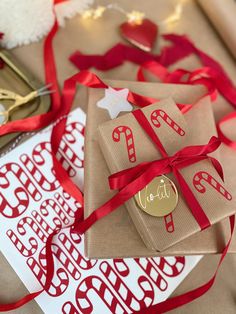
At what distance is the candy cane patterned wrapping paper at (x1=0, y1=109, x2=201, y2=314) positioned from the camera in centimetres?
62

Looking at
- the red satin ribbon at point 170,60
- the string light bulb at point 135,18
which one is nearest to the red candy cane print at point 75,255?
the red satin ribbon at point 170,60

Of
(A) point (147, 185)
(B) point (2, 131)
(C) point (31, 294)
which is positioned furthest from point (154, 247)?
(B) point (2, 131)

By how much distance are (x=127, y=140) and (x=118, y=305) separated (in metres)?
0.26

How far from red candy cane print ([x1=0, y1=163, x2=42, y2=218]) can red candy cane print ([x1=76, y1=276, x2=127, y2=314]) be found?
0.16 meters

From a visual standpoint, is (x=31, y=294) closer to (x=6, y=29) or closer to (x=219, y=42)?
(x=6, y=29)

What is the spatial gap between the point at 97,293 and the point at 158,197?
0.64 ft

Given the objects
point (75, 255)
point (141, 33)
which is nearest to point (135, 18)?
point (141, 33)

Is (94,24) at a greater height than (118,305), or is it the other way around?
(94,24)

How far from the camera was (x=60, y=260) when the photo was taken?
643 millimetres

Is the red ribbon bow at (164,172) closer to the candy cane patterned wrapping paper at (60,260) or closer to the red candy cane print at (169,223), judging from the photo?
the red candy cane print at (169,223)

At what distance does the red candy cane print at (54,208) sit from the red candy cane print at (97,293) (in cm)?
11

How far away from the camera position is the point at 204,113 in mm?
687

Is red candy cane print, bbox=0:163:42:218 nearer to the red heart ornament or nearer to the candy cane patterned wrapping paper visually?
the candy cane patterned wrapping paper

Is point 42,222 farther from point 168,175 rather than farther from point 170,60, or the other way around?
point 170,60
